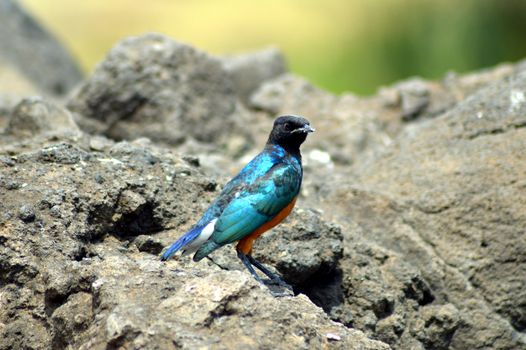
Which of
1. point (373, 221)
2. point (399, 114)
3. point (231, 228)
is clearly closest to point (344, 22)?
point (399, 114)

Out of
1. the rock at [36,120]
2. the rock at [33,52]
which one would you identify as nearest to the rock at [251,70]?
the rock at [33,52]

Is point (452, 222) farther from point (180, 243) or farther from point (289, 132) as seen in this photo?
point (180, 243)

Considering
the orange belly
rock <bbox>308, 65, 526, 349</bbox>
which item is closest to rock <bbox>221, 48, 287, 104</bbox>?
rock <bbox>308, 65, 526, 349</bbox>

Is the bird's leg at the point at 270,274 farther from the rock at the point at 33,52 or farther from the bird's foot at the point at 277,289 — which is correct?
the rock at the point at 33,52

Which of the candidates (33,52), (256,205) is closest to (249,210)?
(256,205)

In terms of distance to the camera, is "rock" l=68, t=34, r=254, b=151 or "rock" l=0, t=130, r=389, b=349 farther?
"rock" l=68, t=34, r=254, b=151

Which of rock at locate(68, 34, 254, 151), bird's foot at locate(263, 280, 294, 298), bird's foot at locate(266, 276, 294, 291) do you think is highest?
rock at locate(68, 34, 254, 151)

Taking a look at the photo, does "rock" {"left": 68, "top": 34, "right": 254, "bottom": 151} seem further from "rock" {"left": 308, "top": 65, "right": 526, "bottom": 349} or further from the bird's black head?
the bird's black head
